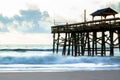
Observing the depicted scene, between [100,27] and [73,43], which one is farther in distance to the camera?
[73,43]

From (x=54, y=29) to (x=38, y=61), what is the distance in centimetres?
1287

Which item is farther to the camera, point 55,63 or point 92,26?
point 92,26

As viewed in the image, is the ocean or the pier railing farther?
the pier railing

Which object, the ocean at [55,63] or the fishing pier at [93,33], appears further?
the fishing pier at [93,33]

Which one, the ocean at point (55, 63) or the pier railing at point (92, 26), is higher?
the pier railing at point (92, 26)

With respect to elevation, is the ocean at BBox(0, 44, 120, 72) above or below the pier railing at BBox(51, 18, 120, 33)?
below

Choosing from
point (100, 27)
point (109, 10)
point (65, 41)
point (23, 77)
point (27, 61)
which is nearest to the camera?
point (23, 77)

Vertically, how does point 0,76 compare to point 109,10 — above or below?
below

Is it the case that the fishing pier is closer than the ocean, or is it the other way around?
the ocean

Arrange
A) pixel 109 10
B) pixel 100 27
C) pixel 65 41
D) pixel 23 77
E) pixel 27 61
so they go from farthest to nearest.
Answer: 1. pixel 65 41
2. pixel 109 10
3. pixel 100 27
4. pixel 27 61
5. pixel 23 77

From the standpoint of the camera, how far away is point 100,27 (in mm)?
32375

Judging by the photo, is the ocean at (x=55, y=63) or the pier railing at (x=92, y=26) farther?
the pier railing at (x=92, y=26)

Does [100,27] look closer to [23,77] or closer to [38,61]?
[38,61]

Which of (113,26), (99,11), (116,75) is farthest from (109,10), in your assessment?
(116,75)
